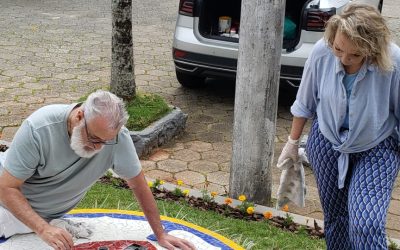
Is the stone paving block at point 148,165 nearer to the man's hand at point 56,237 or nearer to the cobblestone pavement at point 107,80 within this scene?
the cobblestone pavement at point 107,80

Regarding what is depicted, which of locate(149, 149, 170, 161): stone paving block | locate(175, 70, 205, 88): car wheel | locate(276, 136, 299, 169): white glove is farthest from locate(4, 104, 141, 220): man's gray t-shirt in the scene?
locate(175, 70, 205, 88): car wheel

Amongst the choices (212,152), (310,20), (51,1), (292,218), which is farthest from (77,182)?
(51,1)

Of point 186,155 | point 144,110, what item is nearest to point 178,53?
point 144,110

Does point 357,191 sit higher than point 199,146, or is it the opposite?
point 357,191

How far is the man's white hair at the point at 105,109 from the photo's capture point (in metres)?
2.67

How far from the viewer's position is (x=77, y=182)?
302cm

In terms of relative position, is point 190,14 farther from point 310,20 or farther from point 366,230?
point 366,230

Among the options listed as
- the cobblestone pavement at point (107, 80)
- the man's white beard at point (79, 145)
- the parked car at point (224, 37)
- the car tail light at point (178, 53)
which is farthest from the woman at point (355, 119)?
the car tail light at point (178, 53)

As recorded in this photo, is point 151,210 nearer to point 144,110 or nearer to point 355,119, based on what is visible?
point 355,119

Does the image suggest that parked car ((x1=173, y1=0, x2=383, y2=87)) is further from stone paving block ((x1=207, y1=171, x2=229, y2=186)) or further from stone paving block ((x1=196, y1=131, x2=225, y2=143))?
stone paving block ((x1=207, y1=171, x2=229, y2=186))

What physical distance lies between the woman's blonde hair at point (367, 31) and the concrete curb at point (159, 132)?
270 centimetres

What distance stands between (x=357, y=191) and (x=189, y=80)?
439 centimetres

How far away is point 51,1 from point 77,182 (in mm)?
11037

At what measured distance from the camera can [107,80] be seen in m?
7.57
